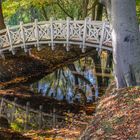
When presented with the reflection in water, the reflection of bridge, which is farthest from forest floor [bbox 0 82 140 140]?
the reflection of bridge

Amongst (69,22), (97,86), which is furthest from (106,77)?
(69,22)

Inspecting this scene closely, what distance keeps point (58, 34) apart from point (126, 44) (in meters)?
7.86

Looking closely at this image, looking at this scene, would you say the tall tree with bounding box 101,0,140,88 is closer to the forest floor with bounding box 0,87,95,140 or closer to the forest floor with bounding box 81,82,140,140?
the forest floor with bounding box 81,82,140,140

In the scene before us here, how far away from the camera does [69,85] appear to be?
66.3 feet

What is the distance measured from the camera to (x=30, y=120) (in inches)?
523

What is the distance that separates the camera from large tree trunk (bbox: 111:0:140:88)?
449 inches

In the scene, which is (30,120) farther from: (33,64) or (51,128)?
(33,64)

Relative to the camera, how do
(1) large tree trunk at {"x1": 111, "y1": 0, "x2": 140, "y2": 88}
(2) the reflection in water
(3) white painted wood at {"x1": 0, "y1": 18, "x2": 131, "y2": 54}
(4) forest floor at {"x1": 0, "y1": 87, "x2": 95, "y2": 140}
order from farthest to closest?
(3) white painted wood at {"x1": 0, "y1": 18, "x2": 131, "y2": 54}, (2) the reflection in water, (1) large tree trunk at {"x1": 111, "y1": 0, "x2": 140, "y2": 88}, (4) forest floor at {"x1": 0, "y1": 87, "x2": 95, "y2": 140}

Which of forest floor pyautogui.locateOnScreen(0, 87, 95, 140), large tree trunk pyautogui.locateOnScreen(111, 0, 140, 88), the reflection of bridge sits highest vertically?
the reflection of bridge

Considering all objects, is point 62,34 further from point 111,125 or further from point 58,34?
point 111,125

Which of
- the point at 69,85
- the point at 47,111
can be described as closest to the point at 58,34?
the point at 69,85

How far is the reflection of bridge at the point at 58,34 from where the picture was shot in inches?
713

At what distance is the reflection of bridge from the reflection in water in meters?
1.93

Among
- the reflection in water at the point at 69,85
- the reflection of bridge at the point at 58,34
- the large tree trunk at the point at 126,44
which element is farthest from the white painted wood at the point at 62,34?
the large tree trunk at the point at 126,44
